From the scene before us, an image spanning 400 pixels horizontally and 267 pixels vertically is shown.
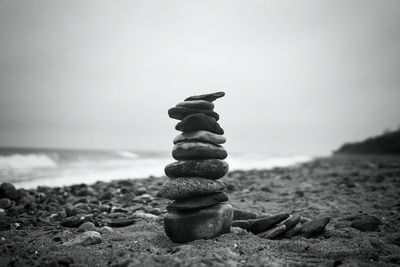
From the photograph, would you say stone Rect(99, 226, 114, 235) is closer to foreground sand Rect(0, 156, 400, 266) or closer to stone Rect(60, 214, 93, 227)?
foreground sand Rect(0, 156, 400, 266)

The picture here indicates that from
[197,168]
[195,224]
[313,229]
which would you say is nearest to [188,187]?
[197,168]

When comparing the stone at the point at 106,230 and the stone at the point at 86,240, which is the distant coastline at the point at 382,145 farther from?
the stone at the point at 86,240

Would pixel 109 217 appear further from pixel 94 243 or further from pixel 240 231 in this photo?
pixel 240 231

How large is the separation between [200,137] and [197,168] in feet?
2.28

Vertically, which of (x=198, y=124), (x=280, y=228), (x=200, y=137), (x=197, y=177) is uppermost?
(x=198, y=124)

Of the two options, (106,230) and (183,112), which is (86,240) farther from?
(183,112)

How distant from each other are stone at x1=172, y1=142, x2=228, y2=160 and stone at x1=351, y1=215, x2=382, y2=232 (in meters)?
3.73

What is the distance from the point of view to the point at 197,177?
6.11 metres

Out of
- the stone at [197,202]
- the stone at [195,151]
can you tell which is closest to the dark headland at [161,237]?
the stone at [197,202]

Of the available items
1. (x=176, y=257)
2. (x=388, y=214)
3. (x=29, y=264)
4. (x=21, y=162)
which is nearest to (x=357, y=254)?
(x=176, y=257)

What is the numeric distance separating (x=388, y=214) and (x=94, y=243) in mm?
7883

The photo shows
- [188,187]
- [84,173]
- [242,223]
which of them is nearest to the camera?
[188,187]

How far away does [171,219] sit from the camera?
18.5ft

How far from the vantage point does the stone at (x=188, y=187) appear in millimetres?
5867
